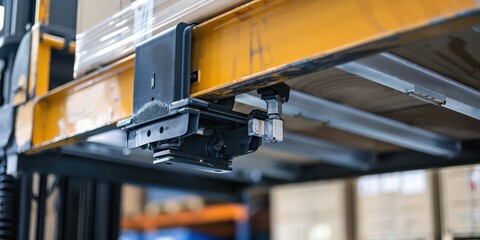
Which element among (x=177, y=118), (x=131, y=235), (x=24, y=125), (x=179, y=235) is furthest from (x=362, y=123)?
(x=131, y=235)

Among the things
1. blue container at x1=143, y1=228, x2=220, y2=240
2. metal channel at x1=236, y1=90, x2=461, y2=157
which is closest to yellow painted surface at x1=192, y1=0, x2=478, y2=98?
metal channel at x1=236, y1=90, x2=461, y2=157

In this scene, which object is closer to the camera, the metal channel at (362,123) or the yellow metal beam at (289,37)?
the yellow metal beam at (289,37)

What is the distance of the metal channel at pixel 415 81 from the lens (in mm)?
2037

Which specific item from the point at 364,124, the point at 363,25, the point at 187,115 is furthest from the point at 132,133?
the point at 364,124

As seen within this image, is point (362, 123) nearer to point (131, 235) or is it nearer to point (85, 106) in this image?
point (85, 106)

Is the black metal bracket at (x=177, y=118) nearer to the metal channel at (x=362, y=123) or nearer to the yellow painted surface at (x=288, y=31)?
the yellow painted surface at (x=288, y=31)

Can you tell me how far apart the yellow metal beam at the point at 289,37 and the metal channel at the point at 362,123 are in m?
0.41

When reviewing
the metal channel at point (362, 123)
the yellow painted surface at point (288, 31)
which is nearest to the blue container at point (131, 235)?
the metal channel at point (362, 123)

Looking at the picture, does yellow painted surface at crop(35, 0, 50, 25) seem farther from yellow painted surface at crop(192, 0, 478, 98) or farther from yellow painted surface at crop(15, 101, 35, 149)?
yellow painted surface at crop(192, 0, 478, 98)

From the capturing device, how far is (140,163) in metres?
3.82

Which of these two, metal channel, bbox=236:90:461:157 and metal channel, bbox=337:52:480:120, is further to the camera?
metal channel, bbox=236:90:461:157

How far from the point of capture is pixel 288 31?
1777 millimetres

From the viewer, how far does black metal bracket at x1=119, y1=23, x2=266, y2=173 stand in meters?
1.98

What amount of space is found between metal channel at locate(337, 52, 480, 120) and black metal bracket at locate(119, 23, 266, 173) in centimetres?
42
